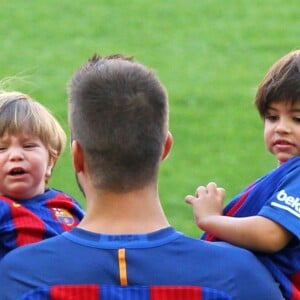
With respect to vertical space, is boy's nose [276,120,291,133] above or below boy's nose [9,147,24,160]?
below

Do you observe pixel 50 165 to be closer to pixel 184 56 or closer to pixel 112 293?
pixel 112 293

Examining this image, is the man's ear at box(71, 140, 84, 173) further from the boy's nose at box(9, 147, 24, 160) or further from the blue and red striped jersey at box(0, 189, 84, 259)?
the boy's nose at box(9, 147, 24, 160)

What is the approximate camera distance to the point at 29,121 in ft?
14.4

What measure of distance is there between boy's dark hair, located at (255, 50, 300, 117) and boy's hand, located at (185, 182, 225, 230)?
315mm

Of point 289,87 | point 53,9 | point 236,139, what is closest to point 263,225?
point 289,87

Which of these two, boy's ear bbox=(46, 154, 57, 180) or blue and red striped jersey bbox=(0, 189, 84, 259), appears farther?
boy's ear bbox=(46, 154, 57, 180)

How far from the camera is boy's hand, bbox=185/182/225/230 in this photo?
3.88 meters

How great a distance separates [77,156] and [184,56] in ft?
41.0

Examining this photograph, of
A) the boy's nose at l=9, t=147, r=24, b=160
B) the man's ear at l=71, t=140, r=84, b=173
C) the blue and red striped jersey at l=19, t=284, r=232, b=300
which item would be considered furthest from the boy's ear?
the blue and red striped jersey at l=19, t=284, r=232, b=300

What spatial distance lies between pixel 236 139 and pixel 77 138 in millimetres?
9700

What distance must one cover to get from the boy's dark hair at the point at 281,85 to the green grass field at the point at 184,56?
683 centimetres

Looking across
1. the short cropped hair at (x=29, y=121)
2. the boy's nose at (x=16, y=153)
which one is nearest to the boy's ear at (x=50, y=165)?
the short cropped hair at (x=29, y=121)

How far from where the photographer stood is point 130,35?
659 inches

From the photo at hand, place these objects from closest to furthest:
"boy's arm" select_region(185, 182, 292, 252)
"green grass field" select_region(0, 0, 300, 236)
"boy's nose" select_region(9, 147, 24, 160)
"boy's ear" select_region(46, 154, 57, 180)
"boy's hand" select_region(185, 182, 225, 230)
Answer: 1. "boy's arm" select_region(185, 182, 292, 252)
2. "boy's hand" select_region(185, 182, 225, 230)
3. "boy's nose" select_region(9, 147, 24, 160)
4. "boy's ear" select_region(46, 154, 57, 180)
5. "green grass field" select_region(0, 0, 300, 236)
